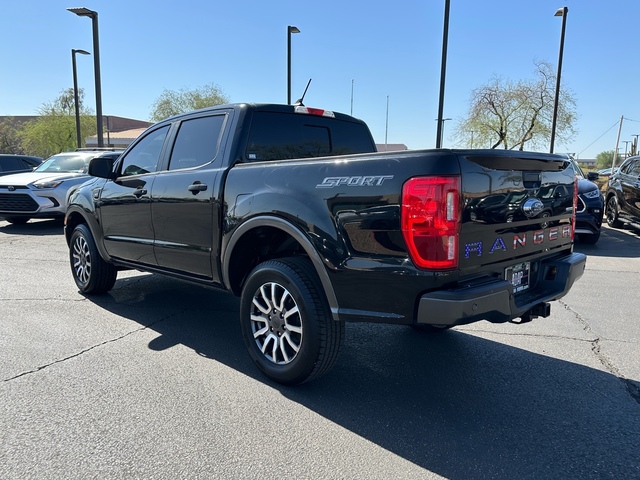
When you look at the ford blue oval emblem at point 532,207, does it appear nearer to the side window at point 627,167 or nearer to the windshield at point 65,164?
the side window at point 627,167

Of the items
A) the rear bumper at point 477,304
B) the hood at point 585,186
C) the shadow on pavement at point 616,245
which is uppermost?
the hood at point 585,186

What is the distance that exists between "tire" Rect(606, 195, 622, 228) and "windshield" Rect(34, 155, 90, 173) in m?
12.9

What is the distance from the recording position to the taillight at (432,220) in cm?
255

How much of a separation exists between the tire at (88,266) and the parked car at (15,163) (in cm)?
1037

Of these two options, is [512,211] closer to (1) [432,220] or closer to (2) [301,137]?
(1) [432,220]

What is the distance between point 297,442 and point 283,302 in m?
0.94

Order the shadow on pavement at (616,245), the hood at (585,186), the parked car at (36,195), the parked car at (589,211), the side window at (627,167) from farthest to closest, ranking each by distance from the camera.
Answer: the side window at (627,167)
the parked car at (36,195)
the hood at (585,186)
the parked car at (589,211)
the shadow on pavement at (616,245)

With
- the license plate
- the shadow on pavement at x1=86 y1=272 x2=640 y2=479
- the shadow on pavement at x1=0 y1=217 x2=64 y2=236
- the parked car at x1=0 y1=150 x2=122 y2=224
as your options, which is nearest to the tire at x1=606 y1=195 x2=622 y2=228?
the shadow on pavement at x1=86 y1=272 x2=640 y2=479

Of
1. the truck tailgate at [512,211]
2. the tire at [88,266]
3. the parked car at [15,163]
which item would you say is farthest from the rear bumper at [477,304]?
the parked car at [15,163]

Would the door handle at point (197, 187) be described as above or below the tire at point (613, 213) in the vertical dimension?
above

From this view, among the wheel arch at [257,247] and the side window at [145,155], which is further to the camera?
the side window at [145,155]

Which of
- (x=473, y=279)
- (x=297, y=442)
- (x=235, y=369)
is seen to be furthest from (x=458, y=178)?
(x=235, y=369)

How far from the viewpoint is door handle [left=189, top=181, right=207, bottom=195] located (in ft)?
12.6

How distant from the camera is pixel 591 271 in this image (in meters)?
7.30
